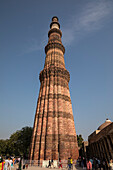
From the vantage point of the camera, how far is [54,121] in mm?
19109

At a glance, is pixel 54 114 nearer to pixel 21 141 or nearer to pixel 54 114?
pixel 54 114

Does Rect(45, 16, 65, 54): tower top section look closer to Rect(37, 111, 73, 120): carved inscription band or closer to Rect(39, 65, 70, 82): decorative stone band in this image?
Rect(39, 65, 70, 82): decorative stone band

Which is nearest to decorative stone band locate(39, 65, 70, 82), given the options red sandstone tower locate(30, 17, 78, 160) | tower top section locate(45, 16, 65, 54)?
red sandstone tower locate(30, 17, 78, 160)

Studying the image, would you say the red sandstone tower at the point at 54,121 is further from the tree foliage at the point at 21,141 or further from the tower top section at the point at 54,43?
the tree foliage at the point at 21,141

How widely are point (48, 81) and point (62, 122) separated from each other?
890 cm

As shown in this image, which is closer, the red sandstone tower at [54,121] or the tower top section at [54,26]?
the red sandstone tower at [54,121]

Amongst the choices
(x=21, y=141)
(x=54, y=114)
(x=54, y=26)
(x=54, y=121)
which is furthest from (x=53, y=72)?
(x=21, y=141)

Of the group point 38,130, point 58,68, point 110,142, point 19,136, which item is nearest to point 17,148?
point 19,136

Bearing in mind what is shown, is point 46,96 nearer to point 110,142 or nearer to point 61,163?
point 61,163

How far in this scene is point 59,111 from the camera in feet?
65.9

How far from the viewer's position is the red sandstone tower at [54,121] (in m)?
16.9

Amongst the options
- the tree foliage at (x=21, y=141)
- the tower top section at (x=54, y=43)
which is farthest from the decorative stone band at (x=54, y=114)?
the tower top section at (x=54, y=43)

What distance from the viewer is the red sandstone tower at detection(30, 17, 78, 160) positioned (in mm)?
16906

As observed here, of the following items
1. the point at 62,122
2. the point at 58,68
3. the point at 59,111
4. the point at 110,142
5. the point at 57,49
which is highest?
the point at 57,49
